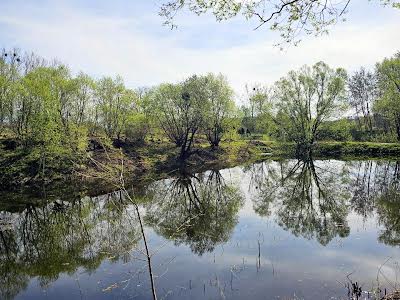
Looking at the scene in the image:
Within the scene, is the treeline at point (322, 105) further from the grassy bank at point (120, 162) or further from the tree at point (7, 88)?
the tree at point (7, 88)

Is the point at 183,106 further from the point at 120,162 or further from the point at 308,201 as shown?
the point at 308,201

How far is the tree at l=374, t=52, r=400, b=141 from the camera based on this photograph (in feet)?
197

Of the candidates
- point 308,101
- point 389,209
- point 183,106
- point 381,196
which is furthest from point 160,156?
point 389,209

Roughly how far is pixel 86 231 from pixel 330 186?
21.4 meters

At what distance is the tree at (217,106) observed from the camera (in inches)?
2515

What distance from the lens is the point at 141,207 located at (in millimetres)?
28359

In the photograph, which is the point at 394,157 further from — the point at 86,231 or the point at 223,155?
the point at 86,231

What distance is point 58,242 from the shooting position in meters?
20.6

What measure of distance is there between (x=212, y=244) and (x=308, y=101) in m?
52.4

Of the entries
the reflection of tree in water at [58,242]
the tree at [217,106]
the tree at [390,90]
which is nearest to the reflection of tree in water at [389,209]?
the reflection of tree in water at [58,242]

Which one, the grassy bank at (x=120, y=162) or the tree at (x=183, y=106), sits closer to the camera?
the grassy bank at (x=120, y=162)

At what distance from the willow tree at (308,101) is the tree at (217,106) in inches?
396

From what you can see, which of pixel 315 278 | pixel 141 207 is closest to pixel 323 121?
pixel 141 207

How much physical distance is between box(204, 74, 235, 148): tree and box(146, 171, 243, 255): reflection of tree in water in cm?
2432
